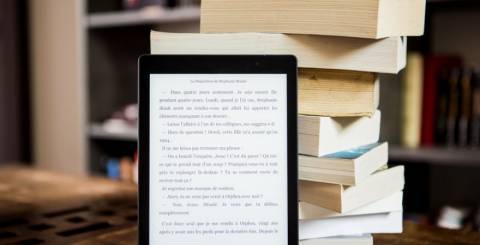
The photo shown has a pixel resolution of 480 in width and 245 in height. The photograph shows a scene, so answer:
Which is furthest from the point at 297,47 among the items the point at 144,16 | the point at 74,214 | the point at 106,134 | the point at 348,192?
the point at 106,134

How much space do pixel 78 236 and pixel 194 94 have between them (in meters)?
0.32

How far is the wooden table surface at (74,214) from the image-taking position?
2.80 ft

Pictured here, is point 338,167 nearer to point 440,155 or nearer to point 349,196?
point 349,196

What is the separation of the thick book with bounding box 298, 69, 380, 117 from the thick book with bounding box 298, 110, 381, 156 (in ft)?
0.05

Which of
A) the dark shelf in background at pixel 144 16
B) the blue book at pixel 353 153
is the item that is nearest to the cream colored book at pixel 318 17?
the blue book at pixel 353 153

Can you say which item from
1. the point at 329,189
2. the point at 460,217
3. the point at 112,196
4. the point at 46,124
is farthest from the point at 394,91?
the point at 46,124

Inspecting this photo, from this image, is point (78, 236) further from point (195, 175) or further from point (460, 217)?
Answer: point (460, 217)

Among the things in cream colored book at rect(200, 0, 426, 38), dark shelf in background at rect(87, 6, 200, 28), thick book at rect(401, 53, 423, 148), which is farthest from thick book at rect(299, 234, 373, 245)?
dark shelf in background at rect(87, 6, 200, 28)

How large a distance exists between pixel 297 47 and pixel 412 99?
3.47ft

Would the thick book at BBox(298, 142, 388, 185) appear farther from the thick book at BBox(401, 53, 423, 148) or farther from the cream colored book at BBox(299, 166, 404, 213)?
the thick book at BBox(401, 53, 423, 148)

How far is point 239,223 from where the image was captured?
683 millimetres

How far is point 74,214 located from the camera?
101 cm

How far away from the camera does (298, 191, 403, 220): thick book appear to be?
2.31 ft

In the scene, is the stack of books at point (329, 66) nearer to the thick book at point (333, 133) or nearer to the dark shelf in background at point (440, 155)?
the thick book at point (333, 133)
